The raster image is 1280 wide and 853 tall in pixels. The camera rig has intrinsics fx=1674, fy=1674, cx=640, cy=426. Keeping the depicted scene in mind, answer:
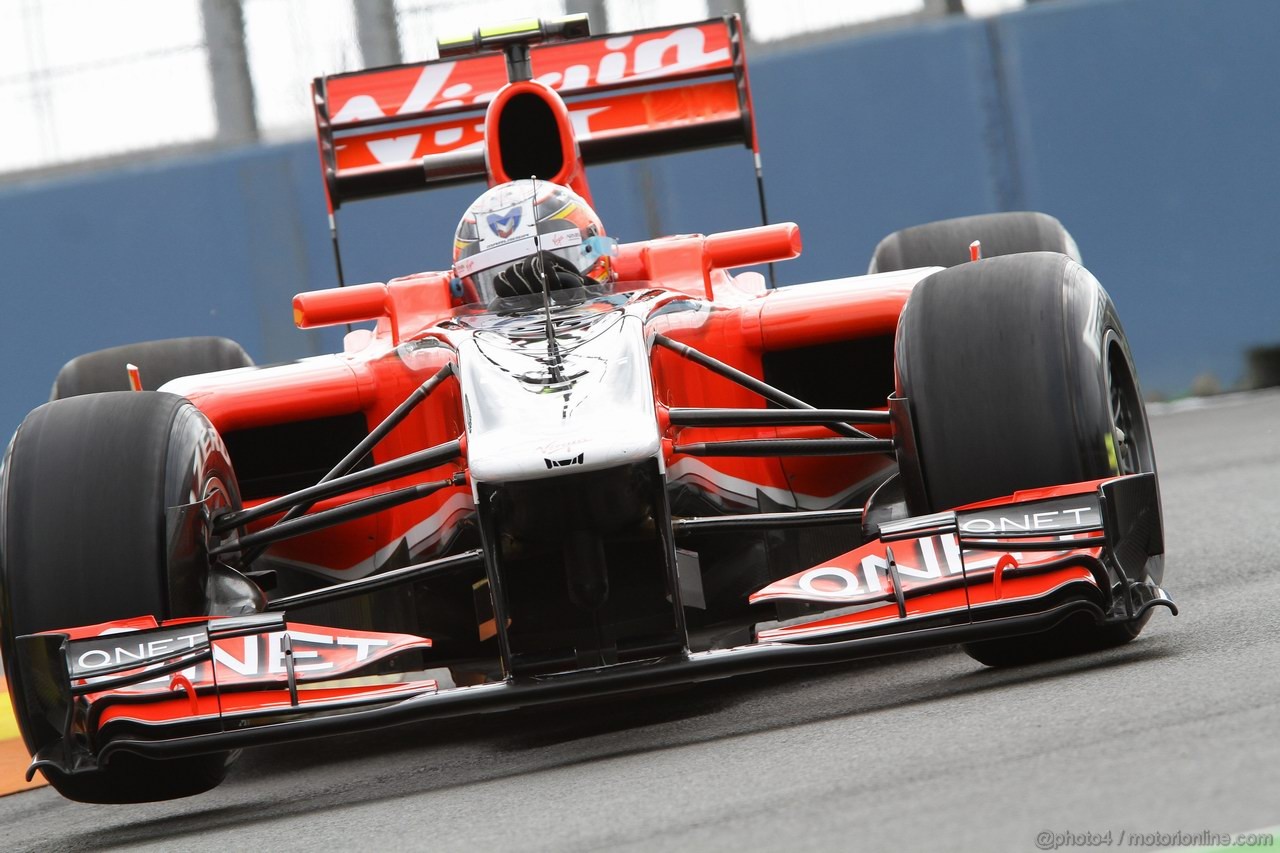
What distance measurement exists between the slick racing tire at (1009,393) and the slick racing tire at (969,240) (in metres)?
2.36

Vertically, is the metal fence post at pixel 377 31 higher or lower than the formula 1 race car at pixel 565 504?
higher

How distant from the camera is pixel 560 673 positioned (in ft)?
11.5

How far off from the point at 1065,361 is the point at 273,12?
938cm

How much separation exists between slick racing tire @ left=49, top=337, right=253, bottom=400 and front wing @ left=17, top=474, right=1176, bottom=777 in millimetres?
2889

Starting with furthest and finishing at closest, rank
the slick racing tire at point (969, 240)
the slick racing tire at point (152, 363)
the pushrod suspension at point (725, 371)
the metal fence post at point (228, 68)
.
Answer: the metal fence post at point (228, 68)
the slick racing tire at point (152, 363)
the slick racing tire at point (969, 240)
the pushrod suspension at point (725, 371)

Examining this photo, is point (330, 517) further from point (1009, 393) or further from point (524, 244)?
point (1009, 393)

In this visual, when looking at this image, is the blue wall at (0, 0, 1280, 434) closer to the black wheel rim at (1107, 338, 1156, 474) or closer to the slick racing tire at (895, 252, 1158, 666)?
the black wheel rim at (1107, 338, 1156, 474)

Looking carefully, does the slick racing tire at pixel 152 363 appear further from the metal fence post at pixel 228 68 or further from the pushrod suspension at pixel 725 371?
the metal fence post at pixel 228 68

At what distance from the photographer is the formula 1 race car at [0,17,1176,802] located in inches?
136

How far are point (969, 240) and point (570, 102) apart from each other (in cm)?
164

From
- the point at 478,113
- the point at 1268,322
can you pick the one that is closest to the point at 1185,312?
the point at 1268,322

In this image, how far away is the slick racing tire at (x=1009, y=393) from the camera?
3.64m

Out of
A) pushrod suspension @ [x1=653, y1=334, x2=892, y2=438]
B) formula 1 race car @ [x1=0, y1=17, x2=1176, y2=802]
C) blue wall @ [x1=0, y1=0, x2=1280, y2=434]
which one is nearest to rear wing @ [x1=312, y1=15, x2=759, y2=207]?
formula 1 race car @ [x1=0, y1=17, x2=1176, y2=802]

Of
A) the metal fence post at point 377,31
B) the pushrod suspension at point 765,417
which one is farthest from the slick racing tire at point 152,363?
the metal fence post at point 377,31
